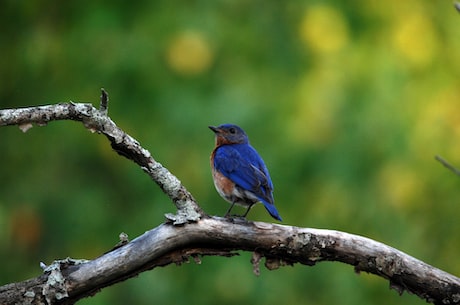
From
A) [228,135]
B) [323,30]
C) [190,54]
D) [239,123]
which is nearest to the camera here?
[228,135]

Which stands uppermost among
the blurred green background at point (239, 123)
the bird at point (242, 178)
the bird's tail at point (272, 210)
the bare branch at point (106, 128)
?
the blurred green background at point (239, 123)

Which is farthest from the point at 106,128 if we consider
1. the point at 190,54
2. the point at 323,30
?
the point at 323,30

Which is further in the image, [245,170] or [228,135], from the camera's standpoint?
[228,135]

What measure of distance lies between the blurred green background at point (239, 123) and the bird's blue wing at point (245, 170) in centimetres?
168

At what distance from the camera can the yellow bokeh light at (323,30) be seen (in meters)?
9.43

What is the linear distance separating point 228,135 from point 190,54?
6.44 ft

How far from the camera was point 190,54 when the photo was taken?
30.1 feet

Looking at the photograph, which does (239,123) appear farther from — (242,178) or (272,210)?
(272,210)

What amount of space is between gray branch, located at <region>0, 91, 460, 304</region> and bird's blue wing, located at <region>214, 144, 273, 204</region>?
1.11 metres

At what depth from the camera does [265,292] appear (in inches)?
354

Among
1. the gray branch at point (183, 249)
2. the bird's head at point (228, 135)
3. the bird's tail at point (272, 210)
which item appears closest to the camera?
the gray branch at point (183, 249)

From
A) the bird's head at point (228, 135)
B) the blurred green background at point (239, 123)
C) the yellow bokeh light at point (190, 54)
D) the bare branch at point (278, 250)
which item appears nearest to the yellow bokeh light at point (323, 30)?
the blurred green background at point (239, 123)

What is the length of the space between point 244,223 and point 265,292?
3999mm

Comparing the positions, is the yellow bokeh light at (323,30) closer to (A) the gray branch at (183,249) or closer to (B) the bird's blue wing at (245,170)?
(B) the bird's blue wing at (245,170)
